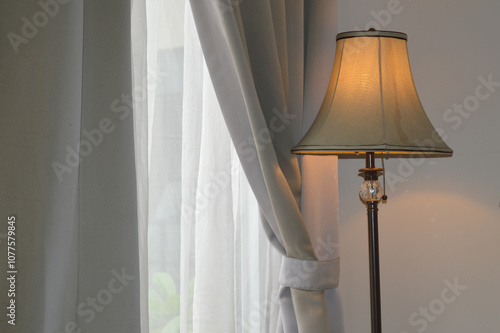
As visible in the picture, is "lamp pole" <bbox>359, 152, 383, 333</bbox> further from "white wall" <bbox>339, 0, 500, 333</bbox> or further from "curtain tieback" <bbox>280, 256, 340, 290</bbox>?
"white wall" <bbox>339, 0, 500, 333</bbox>

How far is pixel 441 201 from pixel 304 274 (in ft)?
2.19

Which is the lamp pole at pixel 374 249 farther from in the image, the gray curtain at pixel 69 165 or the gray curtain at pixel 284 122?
the gray curtain at pixel 69 165

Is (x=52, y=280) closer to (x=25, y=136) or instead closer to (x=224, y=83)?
(x=25, y=136)

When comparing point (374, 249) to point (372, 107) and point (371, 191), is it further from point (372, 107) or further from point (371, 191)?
point (372, 107)

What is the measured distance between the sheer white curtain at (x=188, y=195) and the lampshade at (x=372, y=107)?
0.22 m

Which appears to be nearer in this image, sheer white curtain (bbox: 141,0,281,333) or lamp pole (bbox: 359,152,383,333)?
sheer white curtain (bbox: 141,0,281,333)

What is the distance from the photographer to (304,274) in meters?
1.28

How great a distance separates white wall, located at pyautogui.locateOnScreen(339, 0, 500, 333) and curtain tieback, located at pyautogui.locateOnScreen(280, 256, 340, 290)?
498 mm

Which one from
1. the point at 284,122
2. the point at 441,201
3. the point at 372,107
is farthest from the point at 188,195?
the point at 441,201

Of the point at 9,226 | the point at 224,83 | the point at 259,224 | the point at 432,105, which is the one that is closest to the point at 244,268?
the point at 259,224

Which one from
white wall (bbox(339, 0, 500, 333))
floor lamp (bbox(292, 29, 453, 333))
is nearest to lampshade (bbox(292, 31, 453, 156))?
floor lamp (bbox(292, 29, 453, 333))

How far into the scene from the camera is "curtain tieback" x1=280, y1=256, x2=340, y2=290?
1.28m

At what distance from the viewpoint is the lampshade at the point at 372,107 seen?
119 cm

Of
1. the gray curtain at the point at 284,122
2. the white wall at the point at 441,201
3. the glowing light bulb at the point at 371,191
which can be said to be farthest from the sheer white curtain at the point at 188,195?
the white wall at the point at 441,201
